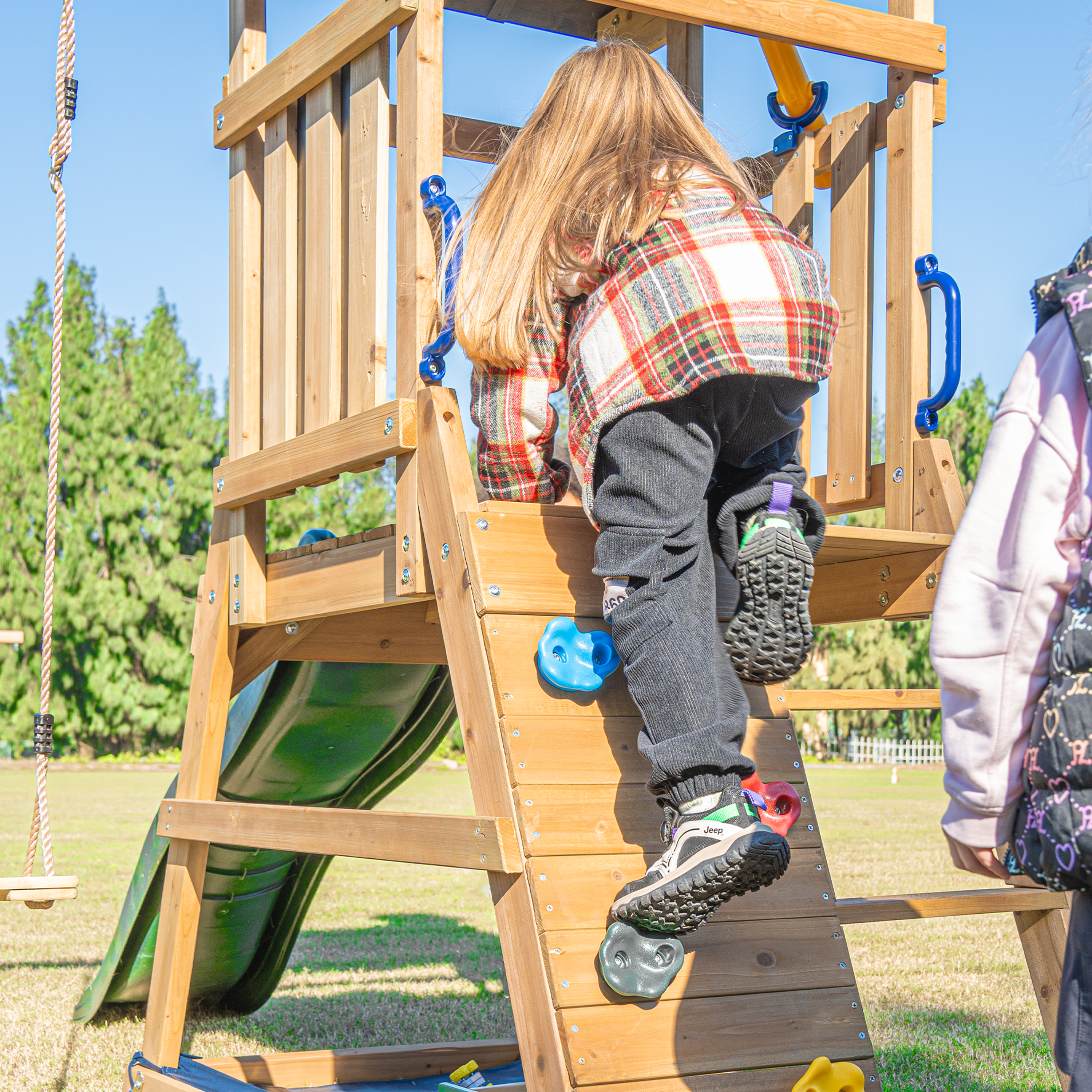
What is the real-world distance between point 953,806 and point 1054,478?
0.39 m

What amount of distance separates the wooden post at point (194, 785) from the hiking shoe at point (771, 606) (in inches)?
69.6

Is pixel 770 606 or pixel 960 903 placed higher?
pixel 770 606

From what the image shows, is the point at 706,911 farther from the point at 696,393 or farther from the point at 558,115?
the point at 558,115

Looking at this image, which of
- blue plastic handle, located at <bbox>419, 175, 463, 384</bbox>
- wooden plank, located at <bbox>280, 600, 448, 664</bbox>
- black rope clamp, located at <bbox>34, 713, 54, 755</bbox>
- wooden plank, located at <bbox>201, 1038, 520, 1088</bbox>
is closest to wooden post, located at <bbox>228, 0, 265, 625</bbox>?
wooden plank, located at <bbox>280, 600, 448, 664</bbox>

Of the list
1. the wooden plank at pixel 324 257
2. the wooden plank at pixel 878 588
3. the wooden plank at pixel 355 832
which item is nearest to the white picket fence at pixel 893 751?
the wooden plank at pixel 878 588

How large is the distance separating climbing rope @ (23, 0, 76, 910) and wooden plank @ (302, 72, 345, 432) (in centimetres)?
90

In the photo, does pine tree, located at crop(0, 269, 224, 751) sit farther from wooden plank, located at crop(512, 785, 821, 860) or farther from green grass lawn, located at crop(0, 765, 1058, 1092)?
wooden plank, located at crop(512, 785, 821, 860)

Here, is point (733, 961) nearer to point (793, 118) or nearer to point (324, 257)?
point (324, 257)

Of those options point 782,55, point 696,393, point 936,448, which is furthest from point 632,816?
point 782,55

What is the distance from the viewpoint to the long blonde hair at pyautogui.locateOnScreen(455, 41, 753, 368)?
96.4 inches

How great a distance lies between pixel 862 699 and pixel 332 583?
5.22 feet

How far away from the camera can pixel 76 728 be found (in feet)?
108

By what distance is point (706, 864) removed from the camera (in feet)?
6.48

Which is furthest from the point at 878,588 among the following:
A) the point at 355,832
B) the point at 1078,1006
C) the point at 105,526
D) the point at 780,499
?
the point at 105,526
